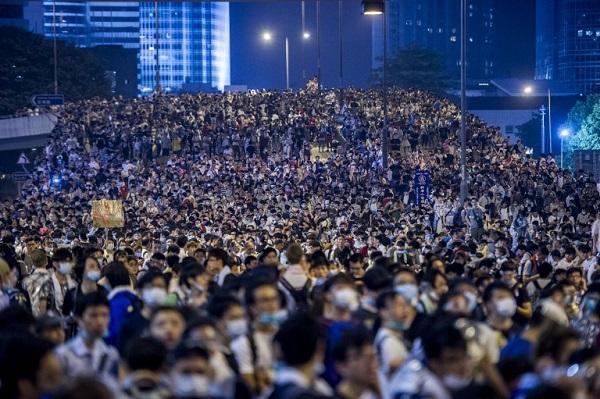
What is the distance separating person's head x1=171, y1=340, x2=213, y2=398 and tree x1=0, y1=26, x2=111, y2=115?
79.8 metres

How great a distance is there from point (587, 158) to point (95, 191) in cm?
2309

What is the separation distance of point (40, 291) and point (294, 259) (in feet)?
10.6

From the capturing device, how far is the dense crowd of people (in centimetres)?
862

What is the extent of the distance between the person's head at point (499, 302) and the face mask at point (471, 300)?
187mm

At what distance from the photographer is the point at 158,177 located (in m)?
44.7

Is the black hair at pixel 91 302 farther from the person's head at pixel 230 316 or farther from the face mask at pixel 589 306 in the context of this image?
the face mask at pixel 589 306

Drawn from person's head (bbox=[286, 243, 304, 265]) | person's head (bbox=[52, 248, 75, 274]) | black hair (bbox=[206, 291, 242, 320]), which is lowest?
person's head (bbox=[52, 248, 75, 274])

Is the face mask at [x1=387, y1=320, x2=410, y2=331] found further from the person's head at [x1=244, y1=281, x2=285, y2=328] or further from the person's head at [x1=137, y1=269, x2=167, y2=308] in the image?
the person's head at [x1=137, y1=269, x2=167, y2=308]

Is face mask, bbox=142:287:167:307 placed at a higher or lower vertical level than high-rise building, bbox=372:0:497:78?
lower

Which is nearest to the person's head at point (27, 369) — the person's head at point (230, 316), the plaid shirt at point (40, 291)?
the person's head at point (230, 316)

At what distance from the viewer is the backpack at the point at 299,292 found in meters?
13.8

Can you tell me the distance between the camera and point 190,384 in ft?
26.9

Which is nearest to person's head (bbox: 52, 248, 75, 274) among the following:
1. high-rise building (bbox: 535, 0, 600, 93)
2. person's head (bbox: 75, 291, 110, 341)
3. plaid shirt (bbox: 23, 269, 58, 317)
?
plaid shirt (bbox: 23, 269, 58, 317)

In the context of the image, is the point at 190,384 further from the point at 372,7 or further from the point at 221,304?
the point at 372,7
